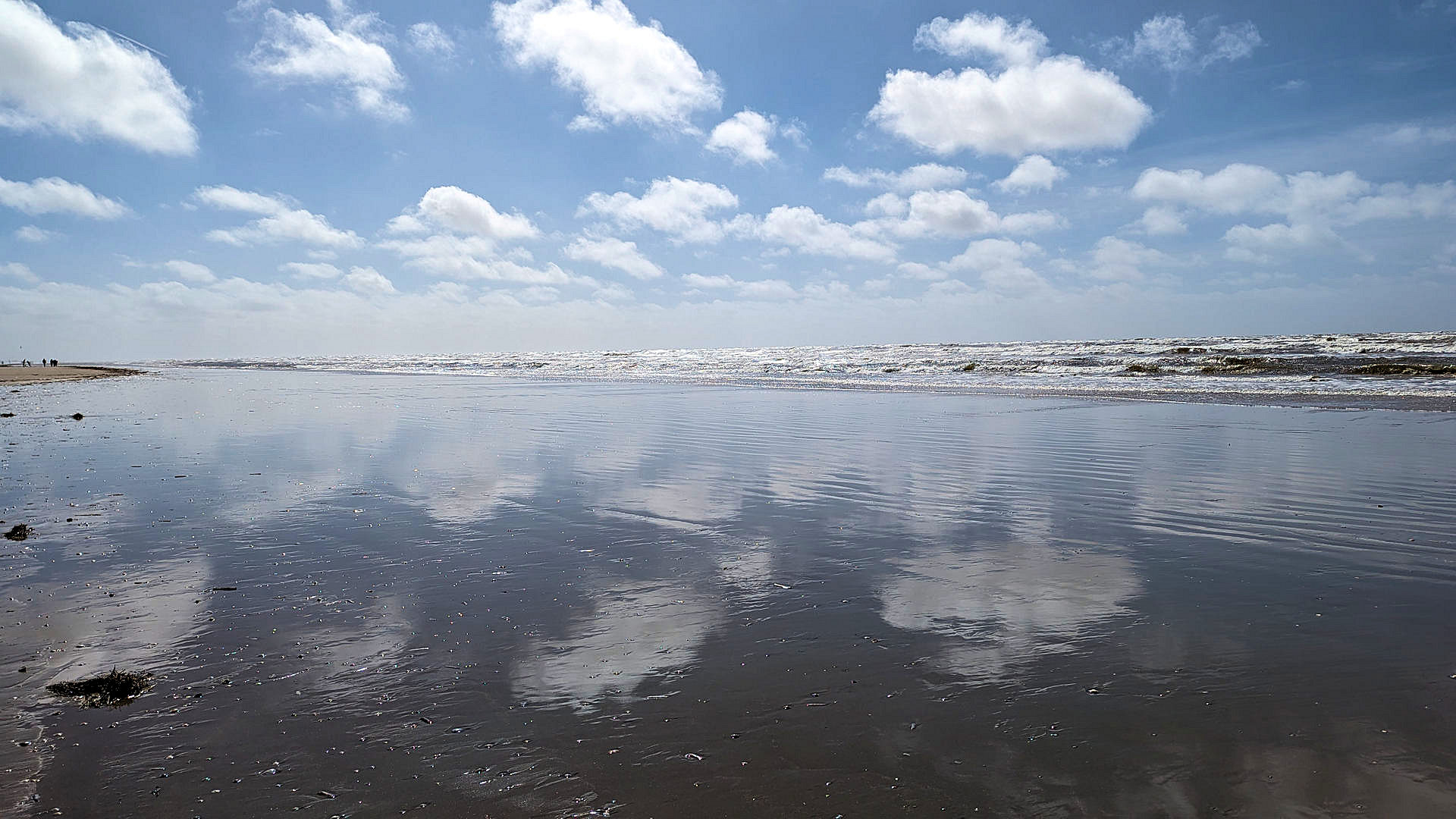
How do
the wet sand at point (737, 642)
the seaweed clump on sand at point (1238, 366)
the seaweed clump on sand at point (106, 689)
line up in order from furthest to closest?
the seaweed clump on sand at point (1238, 366), the seaweed clump on sand at point (106, 689), the wet sand at point (737, 642)

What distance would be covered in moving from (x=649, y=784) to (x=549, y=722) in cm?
74

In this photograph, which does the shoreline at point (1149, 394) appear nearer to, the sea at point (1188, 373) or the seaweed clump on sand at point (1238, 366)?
the sea at point (1188, 373)

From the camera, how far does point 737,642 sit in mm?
4938

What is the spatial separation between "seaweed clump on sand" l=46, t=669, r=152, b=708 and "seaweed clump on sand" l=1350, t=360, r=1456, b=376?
1761 inches

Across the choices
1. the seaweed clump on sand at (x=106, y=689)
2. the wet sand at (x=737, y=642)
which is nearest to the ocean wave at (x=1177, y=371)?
→ the wet sand at (x=737, y=642)

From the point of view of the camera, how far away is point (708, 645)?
4.90m

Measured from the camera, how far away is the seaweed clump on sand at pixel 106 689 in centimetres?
411

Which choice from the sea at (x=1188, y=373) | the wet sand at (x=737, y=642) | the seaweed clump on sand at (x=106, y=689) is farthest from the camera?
the sea at (x=1188, y=373)

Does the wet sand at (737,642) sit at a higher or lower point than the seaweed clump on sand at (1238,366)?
lower

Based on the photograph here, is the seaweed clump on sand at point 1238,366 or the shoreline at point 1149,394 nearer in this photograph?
the shoreline at point 1149,394

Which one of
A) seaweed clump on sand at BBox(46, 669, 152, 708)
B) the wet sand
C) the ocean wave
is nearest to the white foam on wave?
the ocean wave

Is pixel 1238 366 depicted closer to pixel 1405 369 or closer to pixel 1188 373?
pixel 1188 373

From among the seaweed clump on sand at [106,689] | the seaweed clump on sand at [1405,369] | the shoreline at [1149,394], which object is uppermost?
the seaweed clump on sand at [1405,369]

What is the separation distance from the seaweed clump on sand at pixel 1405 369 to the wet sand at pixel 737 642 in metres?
32.2
